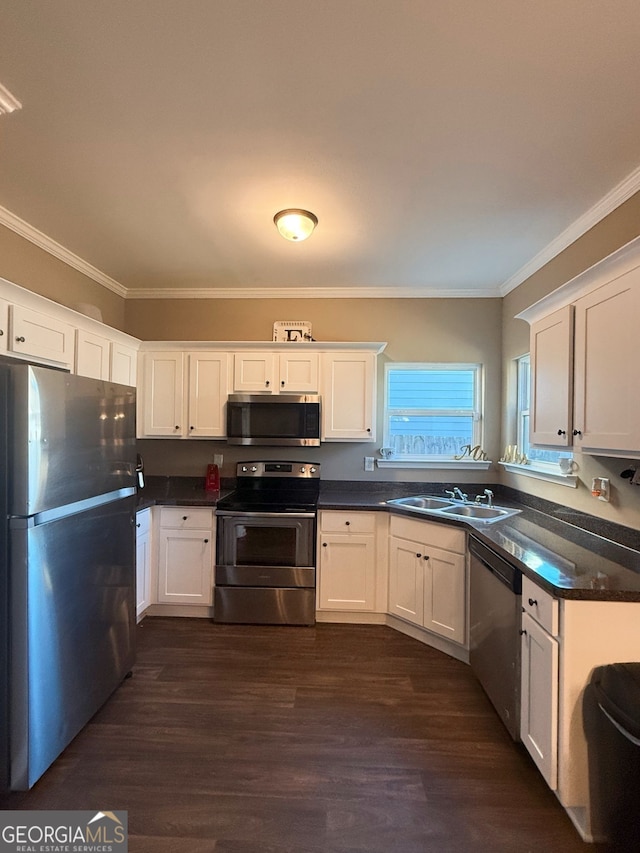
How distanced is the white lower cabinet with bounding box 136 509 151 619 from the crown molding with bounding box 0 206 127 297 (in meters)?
1.87

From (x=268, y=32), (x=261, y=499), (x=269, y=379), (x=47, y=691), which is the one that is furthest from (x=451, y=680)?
(x=268, y=32)

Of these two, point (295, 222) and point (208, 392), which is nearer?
point (295, 222)

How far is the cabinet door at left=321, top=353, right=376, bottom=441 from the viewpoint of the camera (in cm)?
325

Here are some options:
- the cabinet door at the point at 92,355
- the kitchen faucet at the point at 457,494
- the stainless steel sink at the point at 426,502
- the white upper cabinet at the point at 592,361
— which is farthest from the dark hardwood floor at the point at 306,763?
the cabinet door at the point at 92,355

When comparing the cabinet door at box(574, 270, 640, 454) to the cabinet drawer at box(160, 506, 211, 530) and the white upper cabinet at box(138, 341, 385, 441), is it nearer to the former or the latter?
the white upper cabinet at box(138, 341, 385, 441)

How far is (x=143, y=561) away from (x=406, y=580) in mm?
1888

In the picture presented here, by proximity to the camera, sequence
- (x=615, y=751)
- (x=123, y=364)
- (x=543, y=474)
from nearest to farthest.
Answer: (x=615, y=751), (x=543, y=474), (x=123, y=364)

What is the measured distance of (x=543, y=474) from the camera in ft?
8.77

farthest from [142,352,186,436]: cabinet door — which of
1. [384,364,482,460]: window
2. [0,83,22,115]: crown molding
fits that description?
[0,83,22,115]: crown molding

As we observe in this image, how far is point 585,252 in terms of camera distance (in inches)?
91.5

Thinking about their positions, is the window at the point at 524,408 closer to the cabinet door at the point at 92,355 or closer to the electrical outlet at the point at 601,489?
the electrical outlet at the point at 601,489

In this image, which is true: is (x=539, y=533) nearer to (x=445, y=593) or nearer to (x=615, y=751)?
(x=445, y=593)

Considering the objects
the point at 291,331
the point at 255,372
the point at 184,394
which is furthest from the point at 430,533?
the point at 184,394

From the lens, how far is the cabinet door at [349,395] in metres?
3.25
